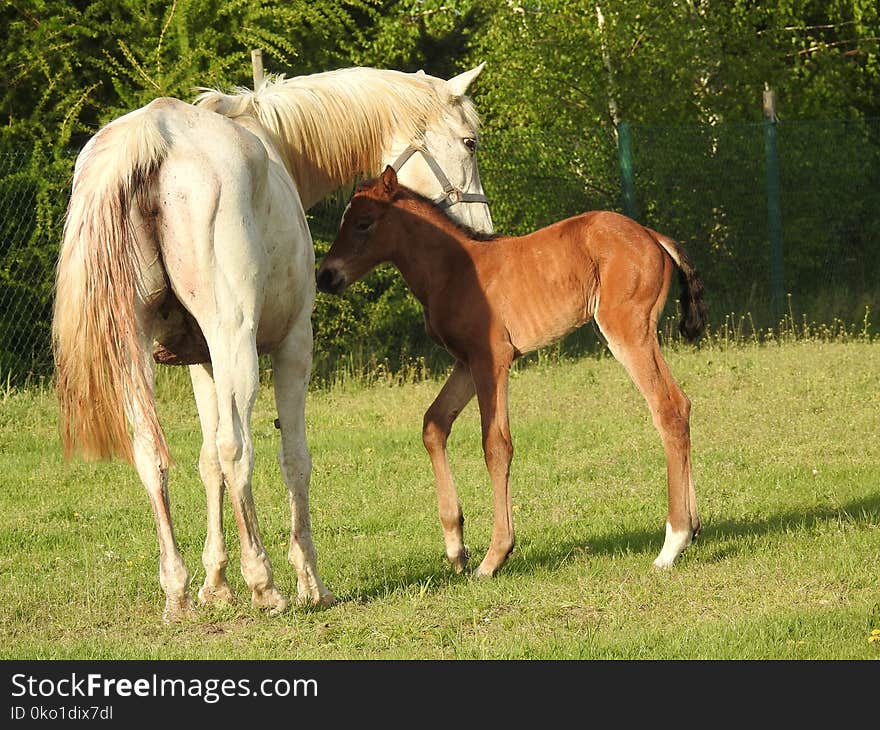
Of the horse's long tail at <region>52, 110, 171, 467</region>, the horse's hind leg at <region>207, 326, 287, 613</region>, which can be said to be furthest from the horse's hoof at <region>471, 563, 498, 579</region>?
the horse's long tail at <region>52, 110, 171, 467</region>

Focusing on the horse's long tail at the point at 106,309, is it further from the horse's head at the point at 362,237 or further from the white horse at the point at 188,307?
the horse's head at the point at 362,237

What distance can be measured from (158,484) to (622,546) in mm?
2520

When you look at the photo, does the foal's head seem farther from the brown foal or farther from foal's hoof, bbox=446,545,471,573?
foal's hoof, bbox=446,545,471,573

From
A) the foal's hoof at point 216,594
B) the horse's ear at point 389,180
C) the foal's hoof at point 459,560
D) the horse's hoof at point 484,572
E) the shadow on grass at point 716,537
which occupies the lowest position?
the shadow on grass at point 716,537

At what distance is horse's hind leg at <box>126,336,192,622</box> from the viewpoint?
5055mm

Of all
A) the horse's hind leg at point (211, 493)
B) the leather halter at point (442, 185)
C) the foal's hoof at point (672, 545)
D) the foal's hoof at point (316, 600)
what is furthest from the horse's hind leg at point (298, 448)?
the foal's hoof at point (672, 545)

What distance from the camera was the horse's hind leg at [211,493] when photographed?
5496mm

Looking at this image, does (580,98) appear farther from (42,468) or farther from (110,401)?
(110,401)

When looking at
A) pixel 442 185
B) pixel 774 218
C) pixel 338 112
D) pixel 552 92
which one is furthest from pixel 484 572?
pixel 552 92

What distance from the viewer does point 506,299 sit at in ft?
20.7

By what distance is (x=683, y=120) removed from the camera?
17.9 m

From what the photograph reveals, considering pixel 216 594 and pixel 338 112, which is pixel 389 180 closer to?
pixel 338 112

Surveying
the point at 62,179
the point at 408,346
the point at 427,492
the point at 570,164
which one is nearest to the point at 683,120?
the point at 570,164

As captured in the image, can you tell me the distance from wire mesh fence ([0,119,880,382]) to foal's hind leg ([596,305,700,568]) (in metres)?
6.62
